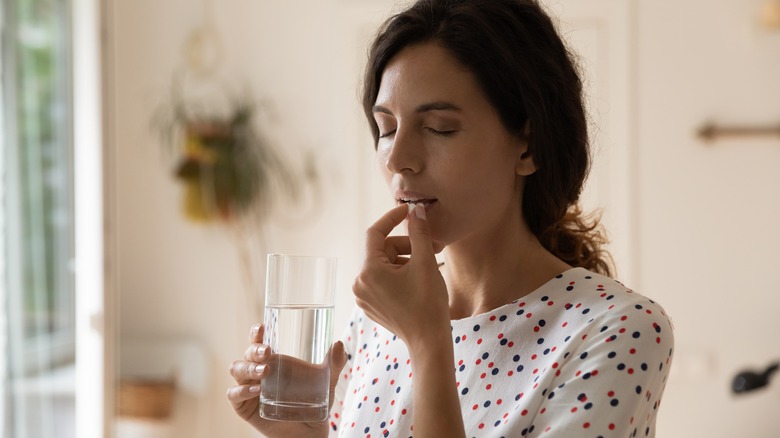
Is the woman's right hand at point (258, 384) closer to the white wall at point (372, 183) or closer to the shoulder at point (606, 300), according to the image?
the shoulder at point (606, 300)

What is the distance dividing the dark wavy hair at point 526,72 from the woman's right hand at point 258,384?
1.16 feet

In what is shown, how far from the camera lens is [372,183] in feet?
12.9

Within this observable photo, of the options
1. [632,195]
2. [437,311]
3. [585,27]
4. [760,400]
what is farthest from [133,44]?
[437,311]

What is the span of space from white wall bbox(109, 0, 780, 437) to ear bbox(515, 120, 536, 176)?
8.74 feet

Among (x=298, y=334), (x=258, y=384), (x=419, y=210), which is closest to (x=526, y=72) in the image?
(x=419, y=210)

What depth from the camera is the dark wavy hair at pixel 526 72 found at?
1.13m

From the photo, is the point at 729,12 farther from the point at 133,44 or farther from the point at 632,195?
the point at 133,44

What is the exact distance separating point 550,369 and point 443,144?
307 mm

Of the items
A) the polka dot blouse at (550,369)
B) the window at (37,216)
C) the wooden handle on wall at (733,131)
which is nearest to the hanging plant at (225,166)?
the window at (37,216)

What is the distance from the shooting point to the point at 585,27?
375 cm

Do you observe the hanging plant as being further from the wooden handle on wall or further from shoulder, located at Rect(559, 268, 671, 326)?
shoulder, located at Rect(559, 268, 671, 326)

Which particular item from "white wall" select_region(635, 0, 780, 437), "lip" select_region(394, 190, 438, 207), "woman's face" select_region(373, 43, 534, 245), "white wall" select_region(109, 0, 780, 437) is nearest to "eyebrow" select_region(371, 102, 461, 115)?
"woman's face" select_region(373, 43, 534, 245)

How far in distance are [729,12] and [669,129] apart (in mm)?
550

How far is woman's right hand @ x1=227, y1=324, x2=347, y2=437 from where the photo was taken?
44.0 inches
